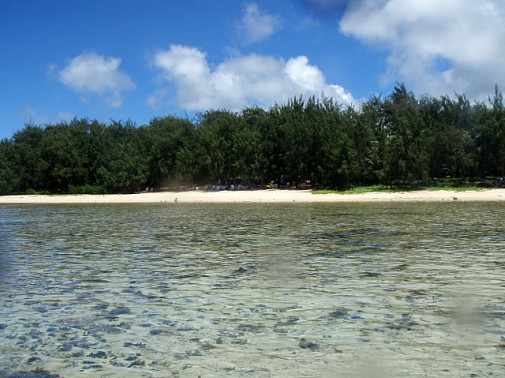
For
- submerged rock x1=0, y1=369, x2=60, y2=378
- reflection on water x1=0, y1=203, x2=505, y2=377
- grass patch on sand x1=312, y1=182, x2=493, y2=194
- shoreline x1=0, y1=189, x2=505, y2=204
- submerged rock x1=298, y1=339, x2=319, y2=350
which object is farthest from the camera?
grass patch on sand x1=312, y1=182, x2=493, y2=194

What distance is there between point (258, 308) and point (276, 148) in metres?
45.8

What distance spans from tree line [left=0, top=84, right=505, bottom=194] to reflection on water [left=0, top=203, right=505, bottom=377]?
30.7 meters

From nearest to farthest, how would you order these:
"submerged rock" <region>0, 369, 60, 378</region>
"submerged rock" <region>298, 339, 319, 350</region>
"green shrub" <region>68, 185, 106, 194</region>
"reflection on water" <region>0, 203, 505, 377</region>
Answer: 1. "submerged rock" <region>0, 369, 60, 378</region>
2. "reflection on water" <region>0, 203, 505, 377</region>
3. "submerged rock" <region>298, 339, 319, 350</region>
4. "green shrub" <region>68, 185, 106, 194</region>

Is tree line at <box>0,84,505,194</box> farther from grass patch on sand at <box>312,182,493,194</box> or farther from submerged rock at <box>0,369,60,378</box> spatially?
submerged rock at <box>0,369,60,378</box>

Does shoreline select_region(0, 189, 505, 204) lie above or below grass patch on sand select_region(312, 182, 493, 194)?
below

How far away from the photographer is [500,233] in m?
16.1

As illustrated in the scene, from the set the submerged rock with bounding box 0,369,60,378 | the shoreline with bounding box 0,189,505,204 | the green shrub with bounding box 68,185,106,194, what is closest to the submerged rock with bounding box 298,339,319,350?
the submerged rock with bounding box 0,369,60,378

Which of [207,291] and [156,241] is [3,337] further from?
[156,241]

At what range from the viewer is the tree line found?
43.6m

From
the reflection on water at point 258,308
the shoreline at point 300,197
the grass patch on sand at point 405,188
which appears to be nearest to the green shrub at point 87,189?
the shoreline at point 300,197

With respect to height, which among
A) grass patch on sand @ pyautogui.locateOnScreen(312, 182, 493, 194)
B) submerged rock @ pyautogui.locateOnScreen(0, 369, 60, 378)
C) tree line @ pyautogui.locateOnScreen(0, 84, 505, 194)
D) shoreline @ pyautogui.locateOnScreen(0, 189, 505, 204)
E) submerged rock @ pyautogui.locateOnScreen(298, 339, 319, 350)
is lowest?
submerged rock @ pyautogui.locateOnScreen(0, 369, 60, 378)

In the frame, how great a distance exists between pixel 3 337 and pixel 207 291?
11.4 feet

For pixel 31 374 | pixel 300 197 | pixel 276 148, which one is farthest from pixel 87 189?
pixel 31 374

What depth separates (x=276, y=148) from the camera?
52719mm
